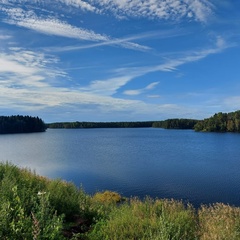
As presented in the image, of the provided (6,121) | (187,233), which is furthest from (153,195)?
(6,121)

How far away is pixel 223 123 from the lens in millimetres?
141000

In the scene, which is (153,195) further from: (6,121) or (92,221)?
(6,121)

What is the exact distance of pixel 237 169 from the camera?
39.6 m

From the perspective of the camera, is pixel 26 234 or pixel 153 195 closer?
pixel 26 234

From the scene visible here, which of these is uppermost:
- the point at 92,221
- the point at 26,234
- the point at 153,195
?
the point at 26,234

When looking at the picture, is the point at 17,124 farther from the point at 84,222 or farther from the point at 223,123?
the point at 84,222

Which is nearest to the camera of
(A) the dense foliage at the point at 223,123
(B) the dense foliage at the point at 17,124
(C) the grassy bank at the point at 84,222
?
(C) the grassy bank at the point at 84,222

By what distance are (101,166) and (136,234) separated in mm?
36360

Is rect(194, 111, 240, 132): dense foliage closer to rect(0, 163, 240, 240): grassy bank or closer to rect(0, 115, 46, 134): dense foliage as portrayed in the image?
rect(0, 115, 46, 134): dense foliage

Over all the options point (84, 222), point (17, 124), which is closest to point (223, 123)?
point (17, 124)

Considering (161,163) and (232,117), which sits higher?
(232,117)

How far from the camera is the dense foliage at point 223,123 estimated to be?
137m

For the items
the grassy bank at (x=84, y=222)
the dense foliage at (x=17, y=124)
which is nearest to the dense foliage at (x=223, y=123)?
the dense foliage at (x=17, y=124)

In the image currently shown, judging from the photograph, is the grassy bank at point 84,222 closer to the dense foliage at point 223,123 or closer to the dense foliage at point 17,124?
the dense foliage at point 223,123
